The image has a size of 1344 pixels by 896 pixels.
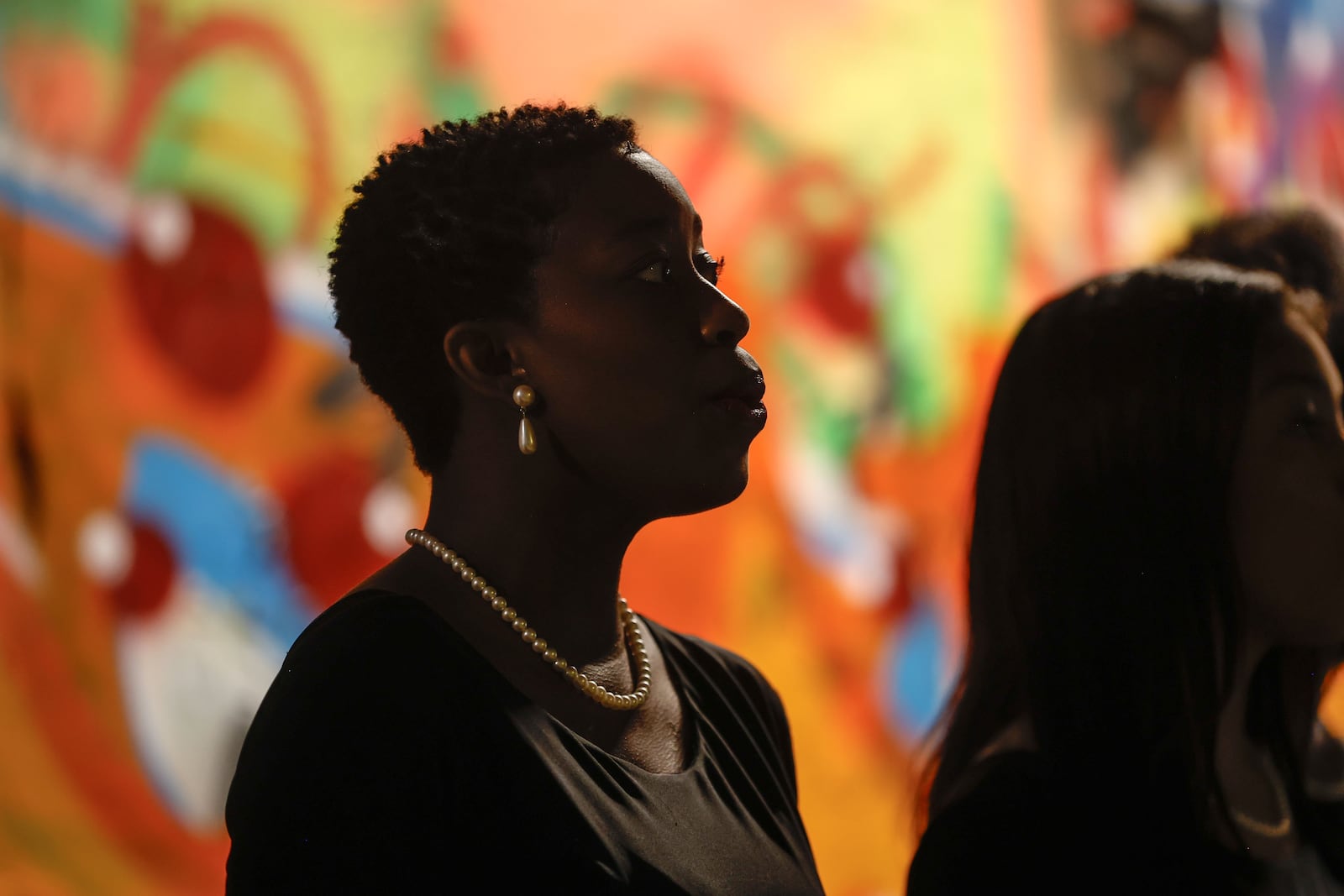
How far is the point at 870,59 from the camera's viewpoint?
6.91 feet

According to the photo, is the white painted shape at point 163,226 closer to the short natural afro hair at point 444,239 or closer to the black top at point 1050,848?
the short natural afro hair at point 444,239

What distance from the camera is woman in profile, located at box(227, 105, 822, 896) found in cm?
77

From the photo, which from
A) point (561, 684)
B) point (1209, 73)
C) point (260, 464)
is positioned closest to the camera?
point (561, 684)

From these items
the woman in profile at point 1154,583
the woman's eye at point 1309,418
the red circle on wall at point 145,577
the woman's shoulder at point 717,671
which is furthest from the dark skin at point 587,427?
the red circle on wall at point 145,577

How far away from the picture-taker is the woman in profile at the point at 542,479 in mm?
774

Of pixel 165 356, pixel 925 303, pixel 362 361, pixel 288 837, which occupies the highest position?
pixel 165 356

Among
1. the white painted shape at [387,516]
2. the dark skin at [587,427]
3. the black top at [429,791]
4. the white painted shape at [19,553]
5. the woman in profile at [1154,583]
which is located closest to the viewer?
the black top at [429,791]

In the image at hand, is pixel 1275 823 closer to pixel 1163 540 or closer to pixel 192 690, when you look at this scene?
pixel 1163 540

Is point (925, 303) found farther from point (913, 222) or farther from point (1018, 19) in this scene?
point (1018, 19)

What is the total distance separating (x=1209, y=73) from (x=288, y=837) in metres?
2.50

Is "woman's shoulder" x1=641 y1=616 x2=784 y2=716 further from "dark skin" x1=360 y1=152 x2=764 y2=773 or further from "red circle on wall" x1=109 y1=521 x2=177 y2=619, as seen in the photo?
"red circle on wall" x1=109 y1=521 x2=177 y2=619

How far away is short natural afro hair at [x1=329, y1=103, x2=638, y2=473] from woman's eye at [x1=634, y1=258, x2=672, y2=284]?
0.07 meters

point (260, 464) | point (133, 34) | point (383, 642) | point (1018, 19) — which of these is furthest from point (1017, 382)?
point (1018, 19)

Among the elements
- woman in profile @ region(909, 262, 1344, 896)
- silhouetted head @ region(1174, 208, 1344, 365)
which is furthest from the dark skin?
silhouetted head @ region(1174, 208, 1344, 365)
